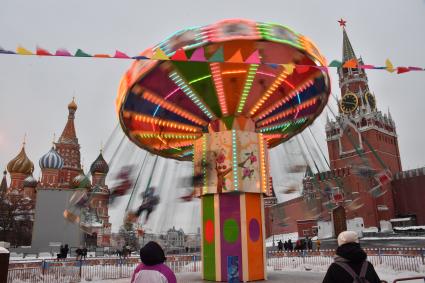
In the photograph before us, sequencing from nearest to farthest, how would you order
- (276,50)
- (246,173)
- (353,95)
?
(276,50), (246,173), (353,95)

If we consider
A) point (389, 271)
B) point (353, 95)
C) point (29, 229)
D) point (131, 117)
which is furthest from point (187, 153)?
point (353, 95)

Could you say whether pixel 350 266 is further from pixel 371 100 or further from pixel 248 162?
pixel 371 100

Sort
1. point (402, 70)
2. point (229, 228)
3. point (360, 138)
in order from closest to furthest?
point (402, 70)
point (229, 228)
point (360, 138)

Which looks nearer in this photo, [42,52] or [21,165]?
[42,52]

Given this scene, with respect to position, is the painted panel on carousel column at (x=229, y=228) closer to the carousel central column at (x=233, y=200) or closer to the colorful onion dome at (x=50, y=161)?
the carousel central column at (x=233, y=200)

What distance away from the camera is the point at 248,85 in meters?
12.4

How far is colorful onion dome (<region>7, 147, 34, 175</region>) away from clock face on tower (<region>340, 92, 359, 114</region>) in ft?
186

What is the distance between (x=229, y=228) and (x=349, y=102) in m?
63.1

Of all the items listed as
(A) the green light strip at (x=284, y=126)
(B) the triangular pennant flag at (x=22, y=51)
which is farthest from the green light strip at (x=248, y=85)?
(B) the triangular pennant flag at (x=22, y=51)

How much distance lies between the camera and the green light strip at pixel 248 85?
37.6 feet

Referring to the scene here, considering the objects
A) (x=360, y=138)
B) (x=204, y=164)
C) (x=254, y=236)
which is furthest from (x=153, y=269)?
(x=360, y=138)

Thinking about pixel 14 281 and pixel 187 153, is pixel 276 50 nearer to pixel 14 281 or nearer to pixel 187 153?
pixel 187 153

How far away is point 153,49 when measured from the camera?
35.9ft

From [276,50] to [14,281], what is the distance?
12975 mm
